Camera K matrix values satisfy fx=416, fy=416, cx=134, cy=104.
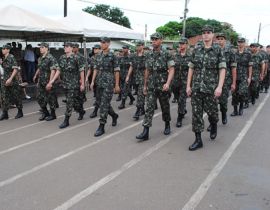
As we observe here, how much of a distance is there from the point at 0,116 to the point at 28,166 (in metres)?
4.48

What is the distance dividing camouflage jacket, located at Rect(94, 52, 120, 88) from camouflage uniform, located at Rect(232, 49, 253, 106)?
3.47m

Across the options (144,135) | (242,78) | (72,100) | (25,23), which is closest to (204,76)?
(144,135)

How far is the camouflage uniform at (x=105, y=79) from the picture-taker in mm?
7965

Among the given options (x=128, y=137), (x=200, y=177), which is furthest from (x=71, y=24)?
(x=200, y=177)

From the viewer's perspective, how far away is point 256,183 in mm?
5250

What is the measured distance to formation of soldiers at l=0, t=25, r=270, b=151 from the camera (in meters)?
6.79

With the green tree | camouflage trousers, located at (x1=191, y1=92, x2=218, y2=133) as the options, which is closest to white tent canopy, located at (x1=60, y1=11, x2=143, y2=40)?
camouflage trousers, located at (x1=191, y1=92, x2=218, y2=133)

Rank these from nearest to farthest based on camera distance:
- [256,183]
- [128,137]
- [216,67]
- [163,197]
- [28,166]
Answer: [163,197], [256,183], [28,166], [216,67], [128,137]

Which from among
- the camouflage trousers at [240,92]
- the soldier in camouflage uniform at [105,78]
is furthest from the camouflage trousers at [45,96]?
the camouflage trousers at [240,92]

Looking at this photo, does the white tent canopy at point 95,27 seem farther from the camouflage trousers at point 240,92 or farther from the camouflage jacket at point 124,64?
the camouflage trousers at point 240,92

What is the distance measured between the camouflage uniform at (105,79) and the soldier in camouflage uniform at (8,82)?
2549 millimetres

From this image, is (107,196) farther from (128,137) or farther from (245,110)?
(245,110)

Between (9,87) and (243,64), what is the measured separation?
5758 mm

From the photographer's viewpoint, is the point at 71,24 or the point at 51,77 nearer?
the point at 51,77
